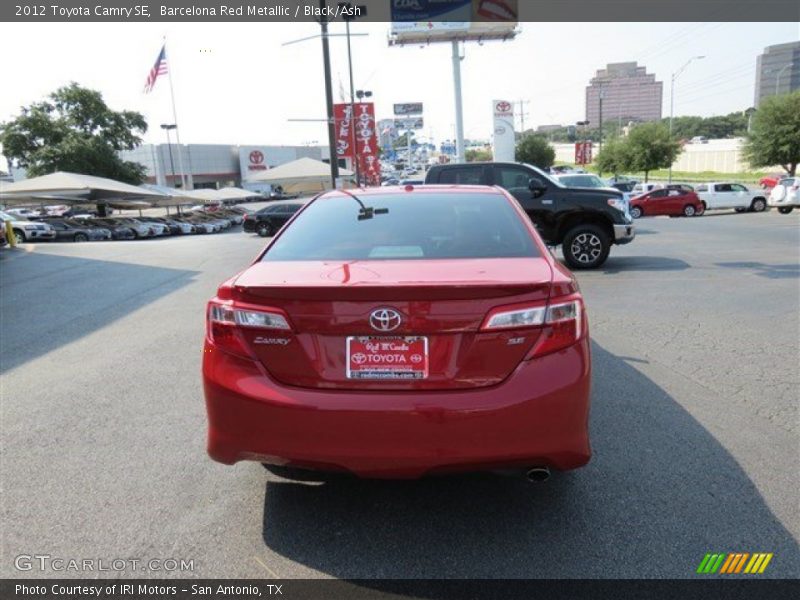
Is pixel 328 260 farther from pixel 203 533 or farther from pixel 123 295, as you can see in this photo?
pixel 123 295

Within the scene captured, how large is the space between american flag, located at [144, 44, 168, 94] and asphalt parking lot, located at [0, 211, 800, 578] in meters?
37.2

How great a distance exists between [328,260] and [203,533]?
4.93 feet

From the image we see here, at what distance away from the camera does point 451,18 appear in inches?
1722

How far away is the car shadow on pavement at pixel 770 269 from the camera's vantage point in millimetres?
9461

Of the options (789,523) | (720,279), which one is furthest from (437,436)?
(720,279)

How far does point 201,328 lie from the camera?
24.0ft

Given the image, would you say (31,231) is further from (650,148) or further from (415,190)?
(650,148)

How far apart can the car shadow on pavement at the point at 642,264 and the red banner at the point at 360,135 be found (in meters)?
26.1

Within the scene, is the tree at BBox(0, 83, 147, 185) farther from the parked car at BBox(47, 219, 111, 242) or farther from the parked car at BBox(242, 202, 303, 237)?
the parked car at BBox(242, 202, 303, 237)

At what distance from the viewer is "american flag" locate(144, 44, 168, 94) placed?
1524 inches

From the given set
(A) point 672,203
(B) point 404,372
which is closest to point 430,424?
(B) point 404,372

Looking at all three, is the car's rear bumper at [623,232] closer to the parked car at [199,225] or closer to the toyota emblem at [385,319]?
the toyota emblem at [385,319]

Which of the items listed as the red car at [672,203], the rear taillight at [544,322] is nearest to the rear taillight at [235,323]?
the rear taillight at [544,322]

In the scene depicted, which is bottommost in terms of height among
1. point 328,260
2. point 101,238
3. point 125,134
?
point 101,238
